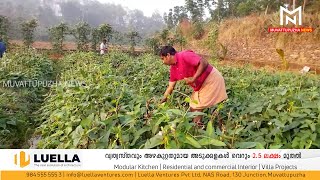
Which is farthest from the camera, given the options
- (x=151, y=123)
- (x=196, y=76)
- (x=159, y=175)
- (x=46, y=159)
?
(x=196, y=76)

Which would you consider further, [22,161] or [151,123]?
[151,123]

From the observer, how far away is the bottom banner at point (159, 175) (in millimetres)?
1779

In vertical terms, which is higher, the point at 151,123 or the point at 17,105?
the point at 151,123

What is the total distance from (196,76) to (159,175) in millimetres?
1647

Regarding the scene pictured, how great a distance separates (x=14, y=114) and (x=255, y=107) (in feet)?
8.47

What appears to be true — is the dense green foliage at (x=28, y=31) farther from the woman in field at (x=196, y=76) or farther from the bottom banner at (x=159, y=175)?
the bottom banner at (x=159, y=175)

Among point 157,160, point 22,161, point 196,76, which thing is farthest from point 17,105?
point 157,160

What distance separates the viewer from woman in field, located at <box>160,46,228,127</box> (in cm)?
334

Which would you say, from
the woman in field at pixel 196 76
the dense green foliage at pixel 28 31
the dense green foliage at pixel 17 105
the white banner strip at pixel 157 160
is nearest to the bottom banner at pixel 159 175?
the white banner strip at pixel 157 160

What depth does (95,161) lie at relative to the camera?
185cm

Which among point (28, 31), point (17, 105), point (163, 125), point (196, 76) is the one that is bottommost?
point (17, 105)

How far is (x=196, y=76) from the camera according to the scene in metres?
3.31

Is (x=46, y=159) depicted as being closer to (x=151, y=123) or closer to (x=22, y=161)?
(x=22, y=161)

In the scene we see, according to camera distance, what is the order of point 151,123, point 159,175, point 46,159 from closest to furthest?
point 159,175 → point 46,159 → point 151,123
